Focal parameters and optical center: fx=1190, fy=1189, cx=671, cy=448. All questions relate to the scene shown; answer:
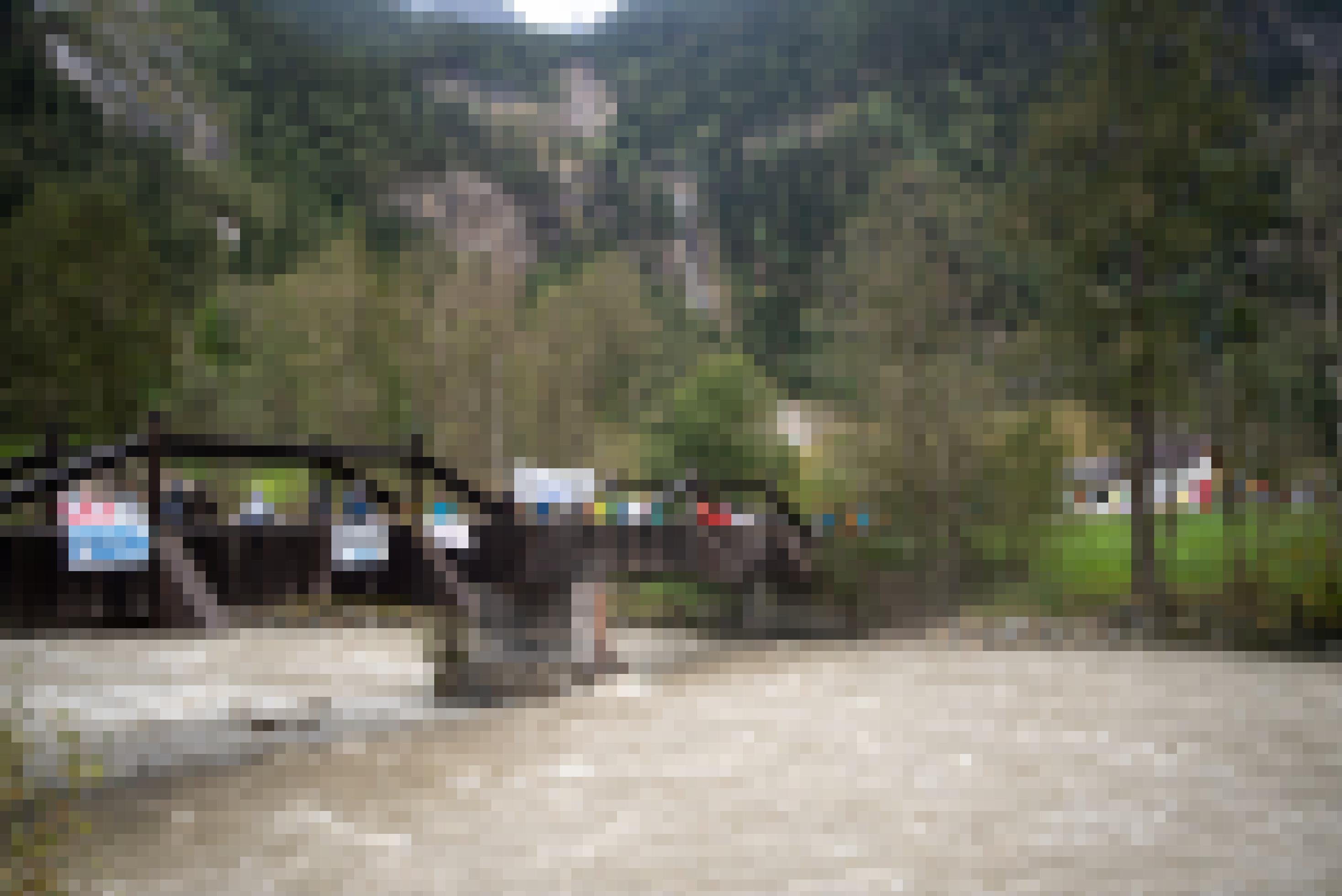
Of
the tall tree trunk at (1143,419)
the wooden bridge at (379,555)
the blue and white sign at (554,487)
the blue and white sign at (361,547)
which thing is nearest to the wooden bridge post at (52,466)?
the wooden bridge at (379,555)

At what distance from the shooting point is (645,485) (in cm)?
955

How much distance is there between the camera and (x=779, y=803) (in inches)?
165

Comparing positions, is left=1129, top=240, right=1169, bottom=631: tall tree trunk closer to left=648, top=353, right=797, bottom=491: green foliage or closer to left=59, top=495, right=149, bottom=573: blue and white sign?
left=648, top=353, right=797, bottom=491: green foliage

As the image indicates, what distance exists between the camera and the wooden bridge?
580 cm

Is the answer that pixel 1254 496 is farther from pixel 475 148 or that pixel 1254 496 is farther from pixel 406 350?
pixel 475 148

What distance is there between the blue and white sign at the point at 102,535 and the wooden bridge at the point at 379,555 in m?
0.03

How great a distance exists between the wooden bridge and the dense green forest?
0.82 meters

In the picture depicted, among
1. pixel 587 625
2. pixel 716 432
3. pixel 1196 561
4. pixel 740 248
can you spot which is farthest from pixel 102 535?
pixel 740 248

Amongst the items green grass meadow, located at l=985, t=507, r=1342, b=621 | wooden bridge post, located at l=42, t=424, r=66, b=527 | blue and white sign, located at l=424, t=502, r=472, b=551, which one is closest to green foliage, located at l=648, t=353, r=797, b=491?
green grass meadow, located at l=985, t=507, r=1342, b=621

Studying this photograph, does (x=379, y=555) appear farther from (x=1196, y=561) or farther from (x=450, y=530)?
(x=1196, y=561)

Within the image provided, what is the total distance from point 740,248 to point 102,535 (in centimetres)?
2220

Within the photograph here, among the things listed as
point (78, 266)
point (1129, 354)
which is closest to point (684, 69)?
point (78, 266)

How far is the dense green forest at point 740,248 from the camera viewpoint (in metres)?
9.03

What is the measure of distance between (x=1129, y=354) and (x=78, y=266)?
44.5 ft
